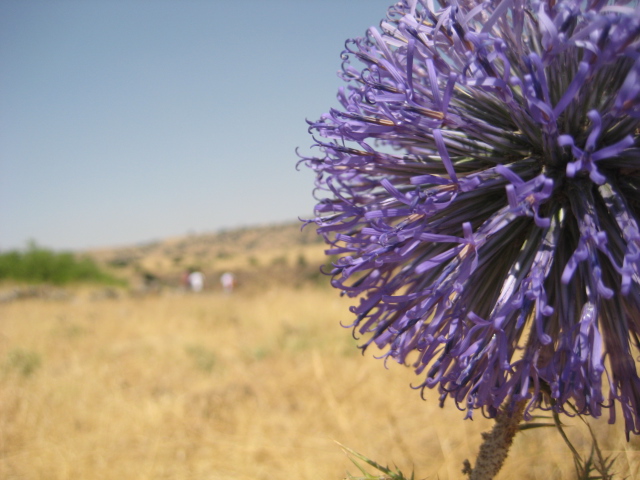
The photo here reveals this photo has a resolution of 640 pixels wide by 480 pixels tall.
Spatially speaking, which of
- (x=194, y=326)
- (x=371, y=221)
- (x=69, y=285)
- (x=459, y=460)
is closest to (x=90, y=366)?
(x=194, y=326)

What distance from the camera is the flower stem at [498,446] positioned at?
1493mm

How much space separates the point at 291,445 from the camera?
231 inches

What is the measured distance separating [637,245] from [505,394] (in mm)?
571

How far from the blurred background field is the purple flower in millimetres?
765

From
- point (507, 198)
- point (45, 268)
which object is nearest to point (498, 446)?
point (507, 198)

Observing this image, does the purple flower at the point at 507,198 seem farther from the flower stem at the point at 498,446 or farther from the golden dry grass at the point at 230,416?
the golden dry grass at the point at 230,416

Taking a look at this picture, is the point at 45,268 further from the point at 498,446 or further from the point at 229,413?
the point at 498,446

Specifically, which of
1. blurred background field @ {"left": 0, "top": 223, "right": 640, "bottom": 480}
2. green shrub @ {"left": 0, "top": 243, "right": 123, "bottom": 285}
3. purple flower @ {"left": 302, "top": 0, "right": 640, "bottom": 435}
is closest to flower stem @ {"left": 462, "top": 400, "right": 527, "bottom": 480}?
purple flower @ {"left": 302, "top": 0, "right": 640, "bottom": 435}

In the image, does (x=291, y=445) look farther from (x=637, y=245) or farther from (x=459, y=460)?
(x=637, y=245)

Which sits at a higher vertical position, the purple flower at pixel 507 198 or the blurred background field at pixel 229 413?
the purple flower at pixel 507 198

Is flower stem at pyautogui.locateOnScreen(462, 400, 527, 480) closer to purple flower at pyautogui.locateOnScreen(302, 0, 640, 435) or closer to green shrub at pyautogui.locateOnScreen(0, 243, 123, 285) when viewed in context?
purple flower at pyautogui.locateOnScreen(302, 0, 640, 435)

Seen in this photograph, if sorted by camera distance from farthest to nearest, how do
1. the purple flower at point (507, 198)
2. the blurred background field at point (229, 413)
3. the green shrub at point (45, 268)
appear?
the green shrub at point (45, 268)
the blurred background field at point (229, 413)
the purple flower at point (507, 198)

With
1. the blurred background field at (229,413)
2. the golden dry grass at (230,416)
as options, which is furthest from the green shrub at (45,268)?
the golden dry grass at (230,416)

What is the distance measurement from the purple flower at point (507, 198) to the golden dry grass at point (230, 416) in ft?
2.73
